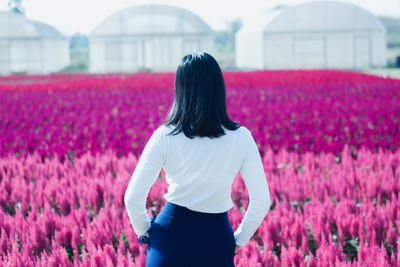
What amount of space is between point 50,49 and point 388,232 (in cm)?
2991

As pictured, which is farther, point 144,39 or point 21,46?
point 21,46

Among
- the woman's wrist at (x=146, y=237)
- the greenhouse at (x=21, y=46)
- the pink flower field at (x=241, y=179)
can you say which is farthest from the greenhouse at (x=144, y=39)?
the woman's wrist at (x=146, y=237)

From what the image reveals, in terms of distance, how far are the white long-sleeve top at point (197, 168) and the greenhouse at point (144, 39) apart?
25847 mm

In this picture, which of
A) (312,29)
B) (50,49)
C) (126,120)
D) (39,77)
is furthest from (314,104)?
(50,49)

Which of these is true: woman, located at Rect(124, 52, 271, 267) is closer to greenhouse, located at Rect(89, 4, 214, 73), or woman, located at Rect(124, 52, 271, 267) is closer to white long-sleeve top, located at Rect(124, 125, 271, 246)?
white long-sleeve top, located at Rect(124, 125, 271, 246)

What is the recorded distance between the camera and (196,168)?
192 cm

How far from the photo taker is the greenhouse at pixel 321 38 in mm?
27250

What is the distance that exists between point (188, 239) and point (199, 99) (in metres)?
0.53

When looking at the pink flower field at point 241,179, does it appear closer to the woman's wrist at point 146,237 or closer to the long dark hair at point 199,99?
the woman's wrist at point 146,237

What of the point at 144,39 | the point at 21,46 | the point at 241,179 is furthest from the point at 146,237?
the point at 21,46

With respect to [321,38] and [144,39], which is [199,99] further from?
[321,38]

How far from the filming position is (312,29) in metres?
27.6

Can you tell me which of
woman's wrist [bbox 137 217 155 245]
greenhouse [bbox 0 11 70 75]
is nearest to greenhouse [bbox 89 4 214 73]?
greenhouse [bbox 0 11 70 75]

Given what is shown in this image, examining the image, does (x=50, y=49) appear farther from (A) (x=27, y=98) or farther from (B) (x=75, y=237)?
(B) (x=75, y=237)
